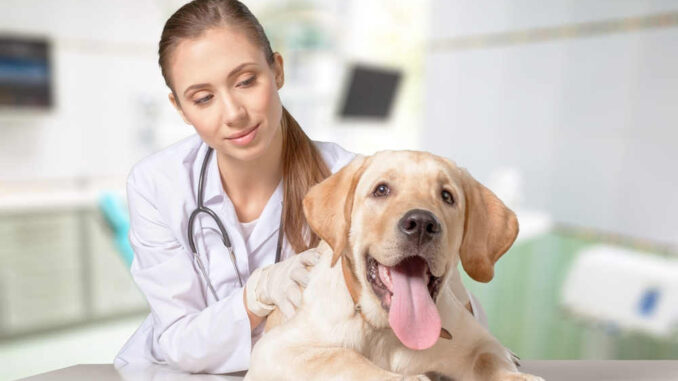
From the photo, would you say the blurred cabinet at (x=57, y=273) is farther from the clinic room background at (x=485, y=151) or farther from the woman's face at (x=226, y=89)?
the woman's face at (x=226, y=89)

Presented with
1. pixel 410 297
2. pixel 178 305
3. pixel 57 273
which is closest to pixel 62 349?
pixel 57 273

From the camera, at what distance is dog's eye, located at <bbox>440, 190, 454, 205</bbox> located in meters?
0.94

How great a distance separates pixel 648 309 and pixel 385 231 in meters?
2.45

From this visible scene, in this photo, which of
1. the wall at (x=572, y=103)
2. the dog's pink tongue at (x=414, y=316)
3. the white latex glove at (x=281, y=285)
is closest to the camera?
the dog's pink tongue at (x=414, y=316)

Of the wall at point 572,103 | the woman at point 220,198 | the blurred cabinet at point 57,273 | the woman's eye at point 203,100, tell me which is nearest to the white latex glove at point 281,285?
the woman at point 220,198

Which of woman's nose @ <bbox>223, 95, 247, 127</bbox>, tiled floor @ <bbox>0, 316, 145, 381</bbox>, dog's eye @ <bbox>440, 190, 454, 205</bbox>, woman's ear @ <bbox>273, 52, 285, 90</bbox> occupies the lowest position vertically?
tiled floor @ <bbox>0, 316, 145, 381</bbox>

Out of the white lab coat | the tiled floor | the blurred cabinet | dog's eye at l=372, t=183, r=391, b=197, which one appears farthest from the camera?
the blurred cabinet

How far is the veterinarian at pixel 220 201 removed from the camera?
1.14 meters

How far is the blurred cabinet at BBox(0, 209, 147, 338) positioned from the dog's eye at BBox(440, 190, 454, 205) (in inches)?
148

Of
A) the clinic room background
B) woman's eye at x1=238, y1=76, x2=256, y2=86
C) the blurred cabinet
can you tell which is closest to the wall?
the clinic room background

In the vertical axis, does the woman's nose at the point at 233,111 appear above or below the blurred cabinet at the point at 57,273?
above

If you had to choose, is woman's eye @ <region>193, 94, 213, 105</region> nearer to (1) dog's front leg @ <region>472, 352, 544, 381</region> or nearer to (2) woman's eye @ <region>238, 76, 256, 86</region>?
(2) woman's eye @ <region>238, 76, 256, 86</region>

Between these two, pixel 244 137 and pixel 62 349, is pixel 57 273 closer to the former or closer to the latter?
pixel 62 349

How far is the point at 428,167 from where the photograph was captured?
3.15 ft
